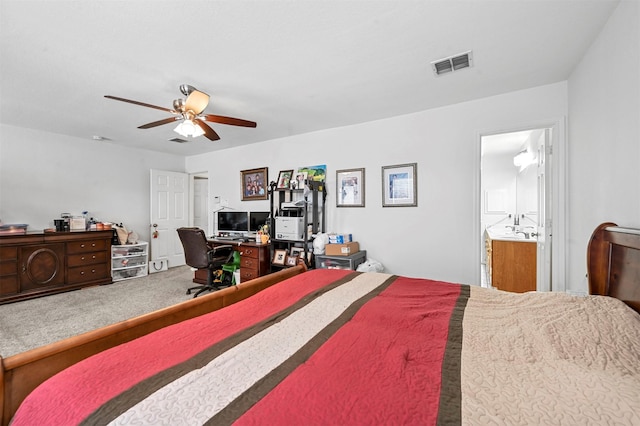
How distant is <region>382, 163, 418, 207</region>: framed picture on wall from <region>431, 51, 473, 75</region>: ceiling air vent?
3.80 feet

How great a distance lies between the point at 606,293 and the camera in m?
1.49

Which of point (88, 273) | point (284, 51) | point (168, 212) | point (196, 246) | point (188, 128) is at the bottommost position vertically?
point (88, 273)

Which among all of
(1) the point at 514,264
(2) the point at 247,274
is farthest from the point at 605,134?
(2) the point at 247,274

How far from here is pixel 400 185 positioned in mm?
3406

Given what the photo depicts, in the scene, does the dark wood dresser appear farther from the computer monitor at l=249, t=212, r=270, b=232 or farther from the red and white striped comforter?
the red and white striped comforter

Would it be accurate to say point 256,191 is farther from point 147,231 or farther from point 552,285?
point 552,285

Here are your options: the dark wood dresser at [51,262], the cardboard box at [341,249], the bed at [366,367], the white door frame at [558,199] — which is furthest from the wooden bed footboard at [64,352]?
the dark wood dresser at [51,262]

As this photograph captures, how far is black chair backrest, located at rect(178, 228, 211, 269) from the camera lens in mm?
3615

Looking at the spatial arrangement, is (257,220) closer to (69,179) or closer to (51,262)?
(51,262)

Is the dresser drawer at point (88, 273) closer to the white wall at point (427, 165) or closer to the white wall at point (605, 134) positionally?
the white wall at point (427, 165)

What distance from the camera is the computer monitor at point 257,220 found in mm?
4420

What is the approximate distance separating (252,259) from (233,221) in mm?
1151

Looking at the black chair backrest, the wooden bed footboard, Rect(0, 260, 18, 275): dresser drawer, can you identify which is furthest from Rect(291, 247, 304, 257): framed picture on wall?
Rect(0, 260, 18, 275): dresser drawer

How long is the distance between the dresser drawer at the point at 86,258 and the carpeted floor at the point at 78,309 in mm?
402
